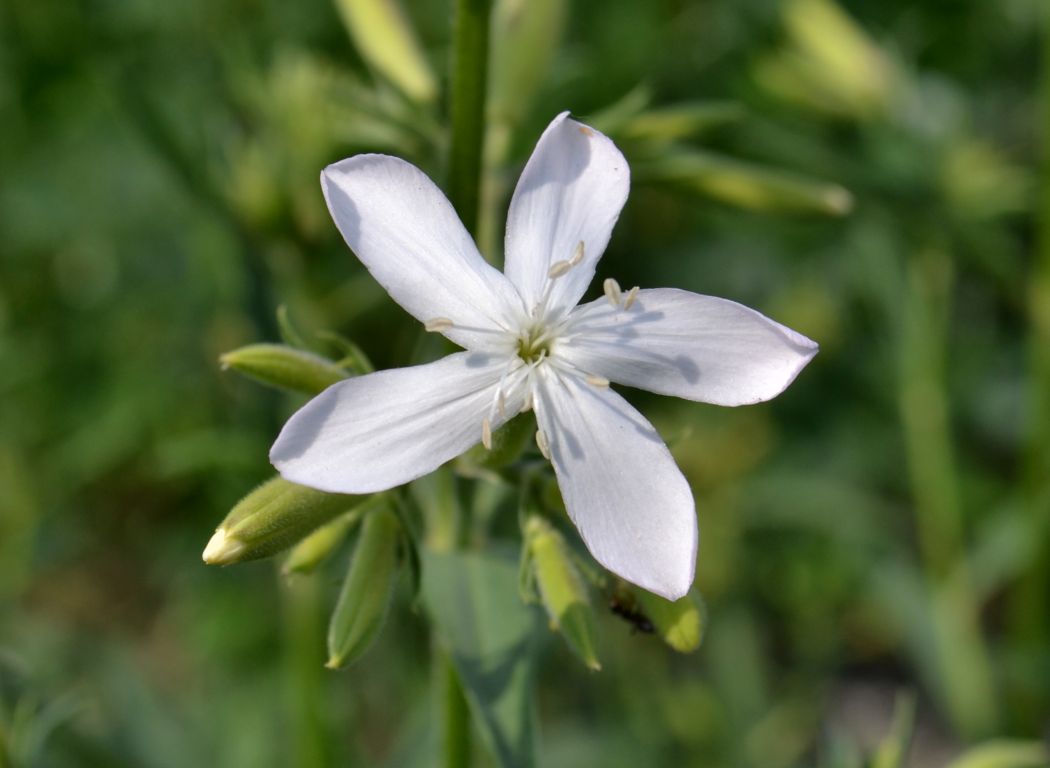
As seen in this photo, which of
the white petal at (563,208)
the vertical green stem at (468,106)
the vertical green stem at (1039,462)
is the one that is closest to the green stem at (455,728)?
the vertical green stem at (468,106)

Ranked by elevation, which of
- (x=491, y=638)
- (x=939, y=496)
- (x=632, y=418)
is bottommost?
(x=939, y=496)

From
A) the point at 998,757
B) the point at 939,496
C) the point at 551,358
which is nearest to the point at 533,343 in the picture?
the point at 551,358

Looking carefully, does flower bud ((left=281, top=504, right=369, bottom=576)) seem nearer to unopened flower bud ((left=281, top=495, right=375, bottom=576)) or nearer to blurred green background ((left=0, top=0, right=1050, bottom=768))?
unopened flower bud ((left=281, top=495, right=375, bottom=576))

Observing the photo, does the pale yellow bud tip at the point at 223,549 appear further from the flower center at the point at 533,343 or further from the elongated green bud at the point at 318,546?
the flower center at the point at 533,343

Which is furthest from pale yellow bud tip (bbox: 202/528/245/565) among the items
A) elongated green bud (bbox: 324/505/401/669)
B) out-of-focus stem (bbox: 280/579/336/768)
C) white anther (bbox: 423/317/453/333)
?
out-of-focus stem (bbox: 280/579/336/768)

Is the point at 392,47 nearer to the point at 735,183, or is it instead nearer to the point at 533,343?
the point at 735,183

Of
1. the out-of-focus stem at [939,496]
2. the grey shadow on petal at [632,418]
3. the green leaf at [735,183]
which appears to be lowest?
the out-of-focus stem at [939,496]
